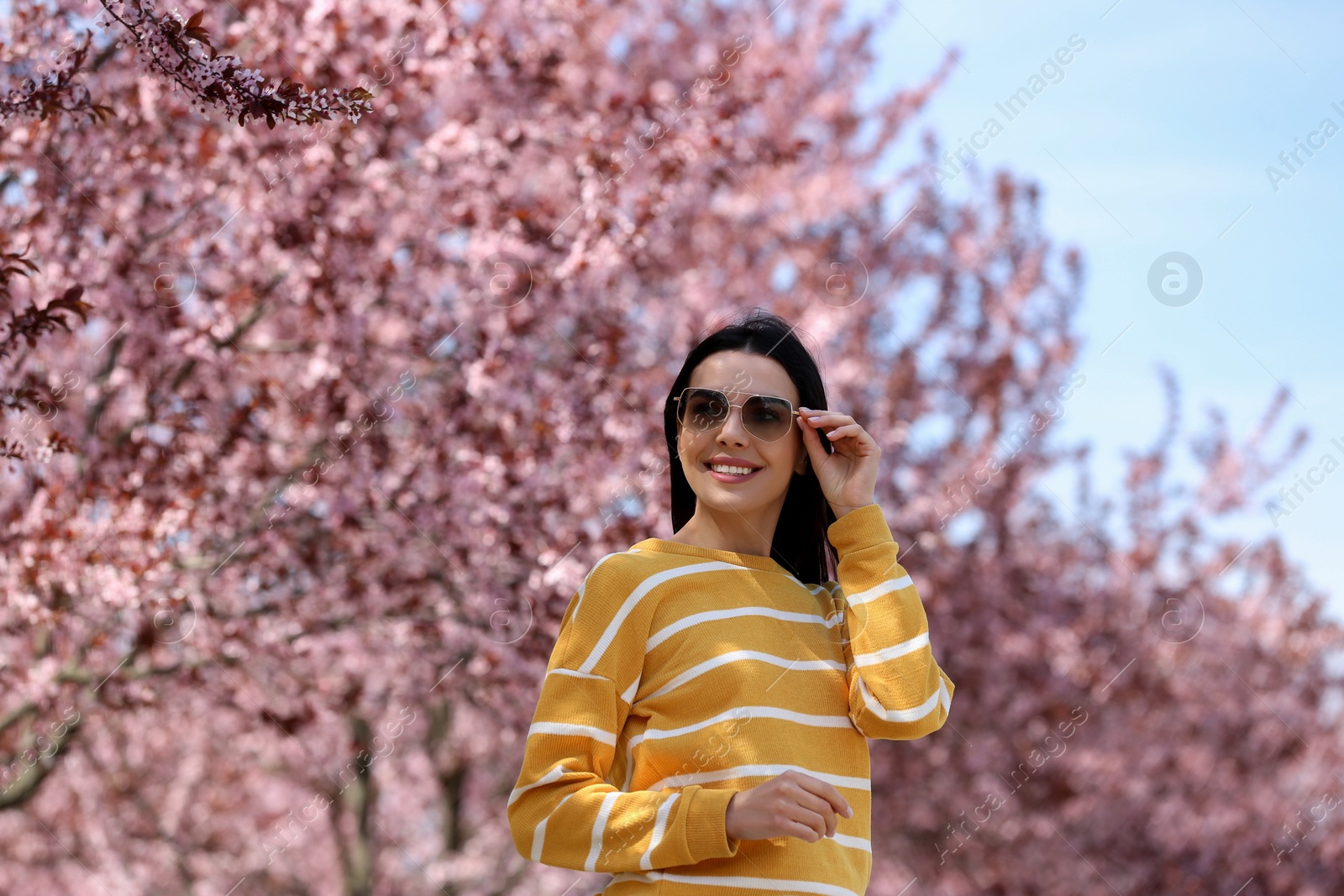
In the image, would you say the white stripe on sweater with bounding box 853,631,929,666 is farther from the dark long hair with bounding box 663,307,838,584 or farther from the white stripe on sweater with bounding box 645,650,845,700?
the dark long hair with bounding box 663,307,838,584

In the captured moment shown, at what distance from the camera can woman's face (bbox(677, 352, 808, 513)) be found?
6.68 ft

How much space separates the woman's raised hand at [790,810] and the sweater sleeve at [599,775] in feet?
0.14

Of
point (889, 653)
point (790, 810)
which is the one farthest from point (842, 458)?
point (790, 810)

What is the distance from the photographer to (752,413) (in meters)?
2.05

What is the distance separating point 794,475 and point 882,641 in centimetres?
44

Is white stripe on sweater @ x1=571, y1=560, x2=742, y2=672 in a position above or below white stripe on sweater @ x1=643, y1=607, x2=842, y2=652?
above

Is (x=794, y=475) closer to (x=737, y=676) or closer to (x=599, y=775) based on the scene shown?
(x=737, y=676)

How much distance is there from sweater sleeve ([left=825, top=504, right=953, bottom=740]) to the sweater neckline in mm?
127

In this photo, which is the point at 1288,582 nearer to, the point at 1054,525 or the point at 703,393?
the point at 1054,525

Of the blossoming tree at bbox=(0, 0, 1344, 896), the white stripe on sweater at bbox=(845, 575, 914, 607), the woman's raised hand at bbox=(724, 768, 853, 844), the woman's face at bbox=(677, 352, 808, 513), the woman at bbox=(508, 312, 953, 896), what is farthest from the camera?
the blossoming tree at bbox=(0, 0, 1344, 896)

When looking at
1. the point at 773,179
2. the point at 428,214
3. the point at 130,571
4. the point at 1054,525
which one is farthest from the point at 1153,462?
the point at 130,571

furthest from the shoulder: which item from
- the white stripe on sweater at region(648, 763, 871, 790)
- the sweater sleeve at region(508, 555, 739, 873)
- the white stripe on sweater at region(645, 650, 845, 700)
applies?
the white stripe on sweater at region(648, 763, 871, 790)

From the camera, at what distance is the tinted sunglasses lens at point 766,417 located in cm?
205

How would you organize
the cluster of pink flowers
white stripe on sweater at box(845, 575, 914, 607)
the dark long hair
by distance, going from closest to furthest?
1. white stripe on sweater at box(845, 575, 914, 607)
2. the dark long hair
3. the cluster of pink flowers
